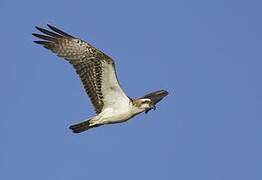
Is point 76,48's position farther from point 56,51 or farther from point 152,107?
point 152,107

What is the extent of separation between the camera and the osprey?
62.2 feet

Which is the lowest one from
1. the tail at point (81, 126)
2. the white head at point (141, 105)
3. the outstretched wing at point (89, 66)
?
the tail at point (81, 126)

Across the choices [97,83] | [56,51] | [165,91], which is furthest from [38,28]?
[165,91]

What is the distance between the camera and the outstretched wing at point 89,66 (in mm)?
18828

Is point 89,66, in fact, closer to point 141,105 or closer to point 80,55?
point 80,55

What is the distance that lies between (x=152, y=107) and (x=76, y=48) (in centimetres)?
242

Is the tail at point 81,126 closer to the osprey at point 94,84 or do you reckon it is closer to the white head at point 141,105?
the osprey at point 94,84

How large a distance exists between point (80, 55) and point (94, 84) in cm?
80

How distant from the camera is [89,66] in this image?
747 inches

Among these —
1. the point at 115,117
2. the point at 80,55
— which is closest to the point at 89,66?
the point at 80,55

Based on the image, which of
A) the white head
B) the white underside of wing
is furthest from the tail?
the white head

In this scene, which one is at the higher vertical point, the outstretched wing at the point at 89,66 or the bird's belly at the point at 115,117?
the outstretched wing at the point at 89,66

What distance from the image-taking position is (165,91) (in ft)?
78.1

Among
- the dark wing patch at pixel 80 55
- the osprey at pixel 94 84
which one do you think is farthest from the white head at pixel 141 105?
the dark wing patch at pixel 80 55
